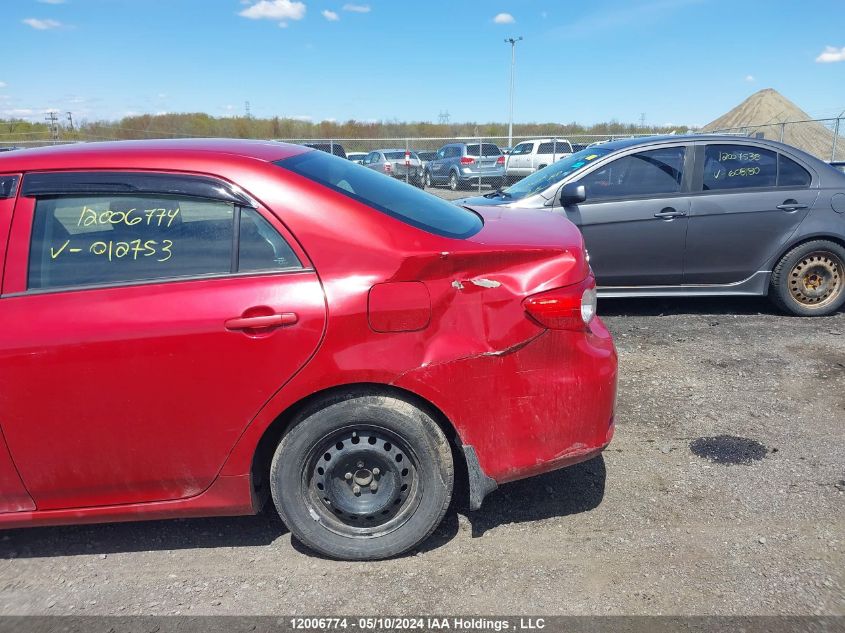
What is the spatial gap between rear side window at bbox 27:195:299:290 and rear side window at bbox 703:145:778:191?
4.78m

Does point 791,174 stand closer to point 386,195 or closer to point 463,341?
point 386,195

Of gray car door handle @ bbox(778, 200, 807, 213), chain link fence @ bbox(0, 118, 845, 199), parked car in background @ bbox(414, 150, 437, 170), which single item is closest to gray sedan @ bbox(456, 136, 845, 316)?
gray car door handle @ bbox(778, 200, 807, 213)

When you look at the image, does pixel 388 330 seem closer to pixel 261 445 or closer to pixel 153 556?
pixel 261 445

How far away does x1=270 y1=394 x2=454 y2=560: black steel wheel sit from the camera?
2.60 metres

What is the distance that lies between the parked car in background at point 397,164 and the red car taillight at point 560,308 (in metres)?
20.4

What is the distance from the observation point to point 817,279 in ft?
19.6

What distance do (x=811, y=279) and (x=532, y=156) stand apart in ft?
57.0

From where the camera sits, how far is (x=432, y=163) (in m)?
24.7

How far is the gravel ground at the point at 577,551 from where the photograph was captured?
253cm

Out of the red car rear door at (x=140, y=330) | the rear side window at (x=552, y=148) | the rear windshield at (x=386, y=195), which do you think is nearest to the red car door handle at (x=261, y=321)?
the red car rear door at (x=140, y=330)

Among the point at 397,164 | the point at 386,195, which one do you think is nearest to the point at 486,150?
the point at 397,164

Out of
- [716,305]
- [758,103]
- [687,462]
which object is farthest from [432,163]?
[758,103]

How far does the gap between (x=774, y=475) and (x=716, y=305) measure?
3.52 metres

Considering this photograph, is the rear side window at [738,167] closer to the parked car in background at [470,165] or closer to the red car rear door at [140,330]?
the red car rear door at [140,330]
